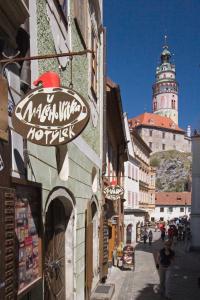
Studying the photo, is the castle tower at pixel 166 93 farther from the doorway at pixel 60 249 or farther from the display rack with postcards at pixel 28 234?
the display rack with postcards at pixel 28 234

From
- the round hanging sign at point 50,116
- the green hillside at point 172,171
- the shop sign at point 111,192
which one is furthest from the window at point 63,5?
the green hillside at point 172,171

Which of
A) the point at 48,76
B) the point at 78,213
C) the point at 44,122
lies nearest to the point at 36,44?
the point at 48,76

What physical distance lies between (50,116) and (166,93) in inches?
4858

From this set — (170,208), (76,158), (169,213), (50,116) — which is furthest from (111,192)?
(170,208)

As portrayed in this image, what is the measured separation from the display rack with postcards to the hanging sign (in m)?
0.71

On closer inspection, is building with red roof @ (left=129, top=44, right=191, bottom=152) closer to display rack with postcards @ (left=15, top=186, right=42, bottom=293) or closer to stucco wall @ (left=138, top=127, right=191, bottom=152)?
stucco wall @ (left=138, top=127, right=191, bottom=152)

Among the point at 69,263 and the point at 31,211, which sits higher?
the point at 31,211

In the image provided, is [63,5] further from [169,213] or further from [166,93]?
[166,93]

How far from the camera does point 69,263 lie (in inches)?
321

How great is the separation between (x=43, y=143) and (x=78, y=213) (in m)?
4.62

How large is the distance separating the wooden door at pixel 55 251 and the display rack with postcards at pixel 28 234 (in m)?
1.96

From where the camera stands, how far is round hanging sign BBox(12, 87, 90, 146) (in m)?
4.22

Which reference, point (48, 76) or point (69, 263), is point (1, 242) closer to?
point (48, 76)

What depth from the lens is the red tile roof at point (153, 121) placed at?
4355 inches
